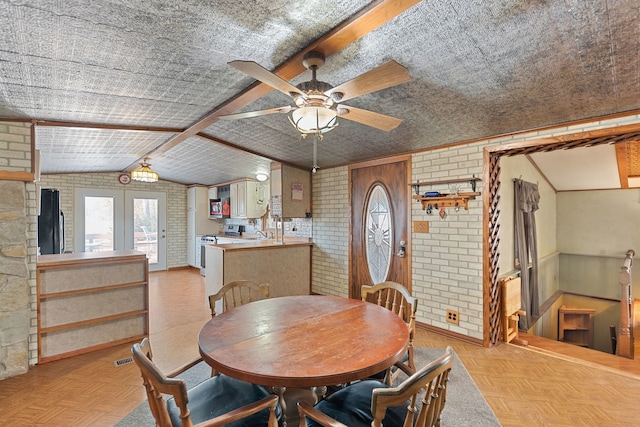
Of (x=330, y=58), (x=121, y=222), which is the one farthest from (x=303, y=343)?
(x=121, y=222)

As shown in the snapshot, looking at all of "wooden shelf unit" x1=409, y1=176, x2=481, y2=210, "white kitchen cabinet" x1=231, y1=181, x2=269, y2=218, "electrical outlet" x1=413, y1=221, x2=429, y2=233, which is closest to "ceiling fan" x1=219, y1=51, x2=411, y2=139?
"wooden shelf unit" x1=409, y1=176, x2=481, y2=210

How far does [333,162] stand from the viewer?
477 cm

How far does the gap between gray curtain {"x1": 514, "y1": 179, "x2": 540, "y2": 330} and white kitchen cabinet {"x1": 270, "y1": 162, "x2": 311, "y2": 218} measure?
3.06 meters

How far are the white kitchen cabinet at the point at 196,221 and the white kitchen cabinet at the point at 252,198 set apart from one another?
5.36 feet

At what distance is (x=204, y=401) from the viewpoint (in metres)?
1.59

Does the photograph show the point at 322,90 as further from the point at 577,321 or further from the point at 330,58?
the point at 577,321

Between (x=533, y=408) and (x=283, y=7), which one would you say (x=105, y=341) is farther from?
(x=533, y=408)

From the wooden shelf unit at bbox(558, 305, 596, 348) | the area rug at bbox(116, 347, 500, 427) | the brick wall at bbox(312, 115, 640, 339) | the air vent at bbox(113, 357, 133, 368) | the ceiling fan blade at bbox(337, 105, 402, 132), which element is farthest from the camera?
the wooden shelf unit at bbox(558, 305, 596, 348)

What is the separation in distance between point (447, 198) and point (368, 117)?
190 cm

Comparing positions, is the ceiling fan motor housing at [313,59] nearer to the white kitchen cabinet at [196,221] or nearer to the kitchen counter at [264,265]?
the kitchen counter at [264,265]

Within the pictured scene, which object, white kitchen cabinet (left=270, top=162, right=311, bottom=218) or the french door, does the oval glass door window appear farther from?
the french door

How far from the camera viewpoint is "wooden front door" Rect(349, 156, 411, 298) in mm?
4043

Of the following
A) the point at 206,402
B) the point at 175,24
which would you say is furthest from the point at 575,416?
the point at 175,24

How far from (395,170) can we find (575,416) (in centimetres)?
290
